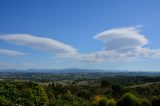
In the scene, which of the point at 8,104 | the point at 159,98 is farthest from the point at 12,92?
the point at 159,98

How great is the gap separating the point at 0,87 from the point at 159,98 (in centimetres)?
2497

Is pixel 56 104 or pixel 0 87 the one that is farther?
pixel 0 87

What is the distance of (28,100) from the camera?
154 ft

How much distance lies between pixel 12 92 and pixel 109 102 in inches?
610

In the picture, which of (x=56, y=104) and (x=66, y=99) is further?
(x=66, y=99)

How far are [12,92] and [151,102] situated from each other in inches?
826

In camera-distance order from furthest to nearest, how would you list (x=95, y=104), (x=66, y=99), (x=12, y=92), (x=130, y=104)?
(x=66, y=99)
(x=12, y=92)
(x=95, y=104)
(x=130, y=104)

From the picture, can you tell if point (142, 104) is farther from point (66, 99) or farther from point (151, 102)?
point (66, 99)

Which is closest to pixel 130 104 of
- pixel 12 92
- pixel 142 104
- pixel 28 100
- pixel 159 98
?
pixel 142 104

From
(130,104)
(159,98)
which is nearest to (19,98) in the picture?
(130,104)

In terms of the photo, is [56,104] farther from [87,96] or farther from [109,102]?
[87,96]

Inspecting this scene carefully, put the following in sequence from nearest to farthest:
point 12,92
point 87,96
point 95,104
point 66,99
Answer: point 95,104
point 12,92
point 66,99
point 87,96

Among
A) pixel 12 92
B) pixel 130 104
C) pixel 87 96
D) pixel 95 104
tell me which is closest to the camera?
pixel 130 104

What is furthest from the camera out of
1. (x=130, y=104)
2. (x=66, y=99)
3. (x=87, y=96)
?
(x=87, y=96)
